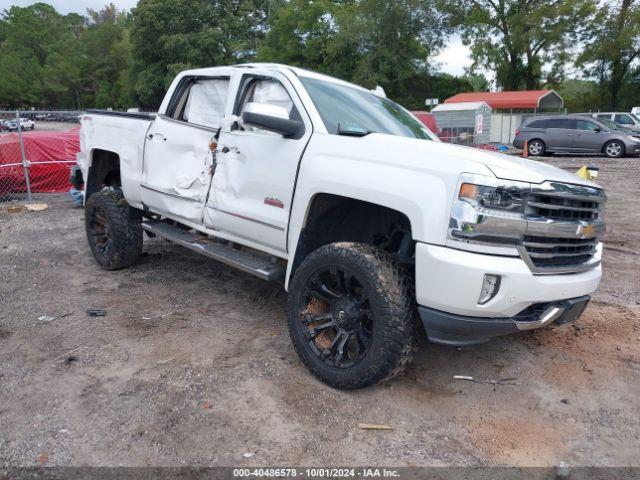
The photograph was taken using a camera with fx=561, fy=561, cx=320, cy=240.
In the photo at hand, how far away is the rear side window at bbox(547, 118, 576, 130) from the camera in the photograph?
823 inches

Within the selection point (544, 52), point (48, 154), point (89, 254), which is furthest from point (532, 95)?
point (89, 254)

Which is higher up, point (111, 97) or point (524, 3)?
point (524, 3)

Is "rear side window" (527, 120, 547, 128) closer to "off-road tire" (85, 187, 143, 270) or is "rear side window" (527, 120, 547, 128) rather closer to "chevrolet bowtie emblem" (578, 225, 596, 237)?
"off-road tire" (85, 187, 143, 270)

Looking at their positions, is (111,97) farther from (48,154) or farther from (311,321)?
(311,321)

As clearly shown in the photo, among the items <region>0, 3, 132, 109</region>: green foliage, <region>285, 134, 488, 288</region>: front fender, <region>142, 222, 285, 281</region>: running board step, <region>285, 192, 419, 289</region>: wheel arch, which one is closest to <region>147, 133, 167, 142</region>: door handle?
<region>142, 222, 285, 281</region>: running board step

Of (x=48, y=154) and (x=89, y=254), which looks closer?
(x=89, y=254)

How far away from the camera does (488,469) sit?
9.04ft

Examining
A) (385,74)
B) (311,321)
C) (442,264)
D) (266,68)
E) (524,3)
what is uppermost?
(524,3)

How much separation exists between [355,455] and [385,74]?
138ft

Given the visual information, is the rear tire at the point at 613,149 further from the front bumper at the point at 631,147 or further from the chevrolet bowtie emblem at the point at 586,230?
the chevrolet bowtie emblem at the point at 586,230

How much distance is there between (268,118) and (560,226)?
1.86 metres

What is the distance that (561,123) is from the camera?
831 inches

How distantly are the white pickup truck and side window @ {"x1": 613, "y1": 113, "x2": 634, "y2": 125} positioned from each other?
26942 mm

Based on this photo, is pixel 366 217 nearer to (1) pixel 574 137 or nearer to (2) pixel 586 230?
(2) pixel 586 230
